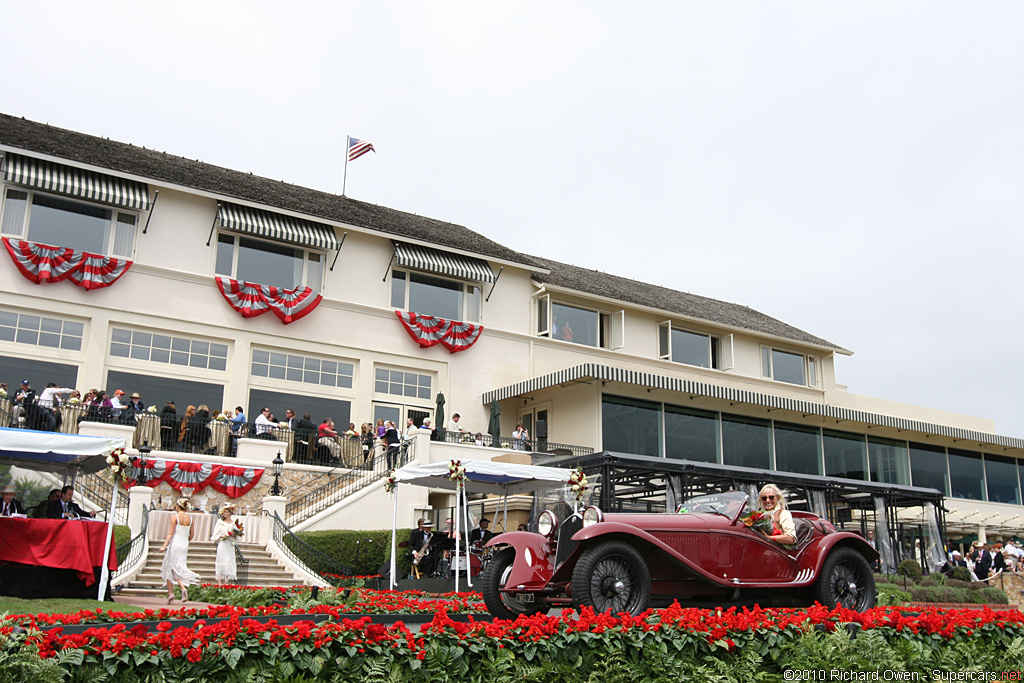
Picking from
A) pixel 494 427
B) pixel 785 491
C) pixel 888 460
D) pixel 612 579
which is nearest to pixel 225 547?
pixel 612 579

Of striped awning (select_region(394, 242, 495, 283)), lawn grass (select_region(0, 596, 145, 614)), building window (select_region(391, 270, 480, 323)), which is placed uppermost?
striped awning (select_region(394, 242, 495, 283))

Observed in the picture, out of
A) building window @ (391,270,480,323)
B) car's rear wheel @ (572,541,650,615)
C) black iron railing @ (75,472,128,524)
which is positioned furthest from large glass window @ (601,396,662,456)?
car's rear wheel @ (572,541,650,615)

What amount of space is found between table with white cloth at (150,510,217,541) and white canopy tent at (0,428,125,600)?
3.47 metres

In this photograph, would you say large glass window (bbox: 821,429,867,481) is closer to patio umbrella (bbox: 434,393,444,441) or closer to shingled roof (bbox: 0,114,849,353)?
shingled roof (bbox: 0,114,849,353)

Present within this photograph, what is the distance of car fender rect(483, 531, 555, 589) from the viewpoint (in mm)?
9195

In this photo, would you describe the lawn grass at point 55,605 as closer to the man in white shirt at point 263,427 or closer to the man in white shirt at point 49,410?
the man in white shirt at point 49,410

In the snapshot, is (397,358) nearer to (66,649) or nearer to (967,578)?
(967,578)

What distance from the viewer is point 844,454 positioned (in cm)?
3425

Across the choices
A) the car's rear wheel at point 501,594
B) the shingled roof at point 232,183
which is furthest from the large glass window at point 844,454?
the car's rear wheel at point 501,594

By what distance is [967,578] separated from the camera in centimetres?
2298

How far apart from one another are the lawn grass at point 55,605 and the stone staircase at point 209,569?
270cm

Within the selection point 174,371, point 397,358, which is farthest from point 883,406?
point 174,371

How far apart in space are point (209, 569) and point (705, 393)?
17442mm

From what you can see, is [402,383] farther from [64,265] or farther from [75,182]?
[75,182]
